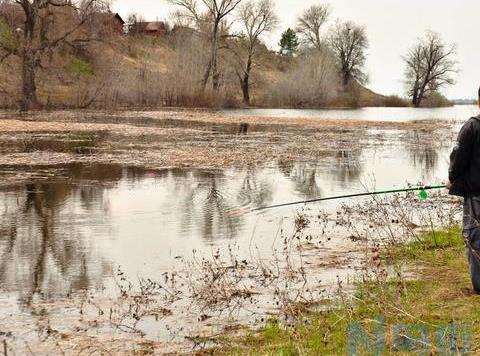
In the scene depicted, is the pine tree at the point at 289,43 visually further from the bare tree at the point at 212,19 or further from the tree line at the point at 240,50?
the bare tree at the point at 212,19

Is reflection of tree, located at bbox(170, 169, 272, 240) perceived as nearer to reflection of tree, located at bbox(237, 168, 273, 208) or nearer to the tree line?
reflection of tree, located at bbox(237, 168, 273, 208)

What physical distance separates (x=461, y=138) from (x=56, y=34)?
51.2 meters

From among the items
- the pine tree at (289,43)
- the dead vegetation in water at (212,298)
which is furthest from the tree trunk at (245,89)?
the dead vegetation in water at (212,298)

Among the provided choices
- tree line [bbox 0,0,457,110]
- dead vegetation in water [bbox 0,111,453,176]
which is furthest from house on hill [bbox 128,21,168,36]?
dead vegetation in water [bbox 0,111,453,176]

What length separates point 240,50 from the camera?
71188mm

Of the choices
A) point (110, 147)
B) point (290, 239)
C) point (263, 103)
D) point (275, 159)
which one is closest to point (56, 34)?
point (263, 103)

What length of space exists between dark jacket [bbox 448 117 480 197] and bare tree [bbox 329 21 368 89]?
86.7 metres

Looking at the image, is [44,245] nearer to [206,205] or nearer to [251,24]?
[206,205]

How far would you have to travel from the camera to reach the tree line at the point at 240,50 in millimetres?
46438

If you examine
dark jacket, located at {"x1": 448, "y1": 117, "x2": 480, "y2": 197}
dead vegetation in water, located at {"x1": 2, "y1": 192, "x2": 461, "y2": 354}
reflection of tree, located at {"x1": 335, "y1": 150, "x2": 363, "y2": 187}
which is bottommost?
dead vegetation in water, located at {"x1": 2, "y1": 192, "x2": 461, "y2": 354}

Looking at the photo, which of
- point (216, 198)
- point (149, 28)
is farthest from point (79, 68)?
A: point (216, 198)

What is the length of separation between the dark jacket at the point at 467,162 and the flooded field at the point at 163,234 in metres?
2.02

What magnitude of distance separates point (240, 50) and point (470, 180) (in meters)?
66.8

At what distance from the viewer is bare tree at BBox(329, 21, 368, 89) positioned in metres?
91.6
